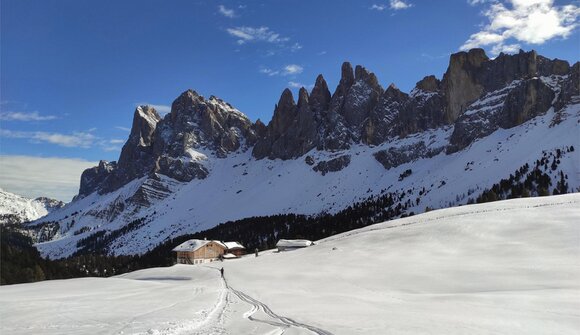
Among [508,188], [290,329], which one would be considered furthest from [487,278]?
[508,188]

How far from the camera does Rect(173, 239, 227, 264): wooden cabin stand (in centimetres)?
11356

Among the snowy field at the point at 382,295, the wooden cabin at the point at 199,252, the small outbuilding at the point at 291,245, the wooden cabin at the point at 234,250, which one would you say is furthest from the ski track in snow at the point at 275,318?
the wooden cabin at the point at 234,250

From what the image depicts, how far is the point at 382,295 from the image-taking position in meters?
26.6

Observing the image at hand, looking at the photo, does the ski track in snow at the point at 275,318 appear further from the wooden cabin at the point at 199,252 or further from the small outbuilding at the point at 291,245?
the wooden cabin at the point at 199,252

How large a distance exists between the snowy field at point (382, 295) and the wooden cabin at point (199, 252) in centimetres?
6233

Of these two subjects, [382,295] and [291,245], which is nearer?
[382,295]

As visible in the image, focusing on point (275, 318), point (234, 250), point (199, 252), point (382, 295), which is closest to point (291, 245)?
point (199, 252)

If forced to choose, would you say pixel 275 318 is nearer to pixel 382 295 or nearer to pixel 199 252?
pixel 382 295

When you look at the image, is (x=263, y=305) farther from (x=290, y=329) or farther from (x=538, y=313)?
(x=538, y=313)

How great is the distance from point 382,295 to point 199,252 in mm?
93728

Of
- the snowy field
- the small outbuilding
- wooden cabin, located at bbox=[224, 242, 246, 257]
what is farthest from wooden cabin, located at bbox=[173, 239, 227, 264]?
the snowy field

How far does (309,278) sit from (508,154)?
184 m

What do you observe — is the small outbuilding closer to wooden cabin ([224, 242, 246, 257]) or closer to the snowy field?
the snowy field

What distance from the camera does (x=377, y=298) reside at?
82.9ft
